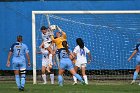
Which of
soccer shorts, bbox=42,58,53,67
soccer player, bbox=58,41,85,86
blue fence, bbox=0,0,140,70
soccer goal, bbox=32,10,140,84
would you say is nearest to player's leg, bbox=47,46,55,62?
soccer shorts, bbox=42,58,53,67

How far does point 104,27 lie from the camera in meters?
26.6

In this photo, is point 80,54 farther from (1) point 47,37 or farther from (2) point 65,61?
(2) point 65,61

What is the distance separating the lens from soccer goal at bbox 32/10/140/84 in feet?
85.8

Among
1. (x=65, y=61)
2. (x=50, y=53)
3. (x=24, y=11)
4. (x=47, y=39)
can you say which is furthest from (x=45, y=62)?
(x=24, y=11)

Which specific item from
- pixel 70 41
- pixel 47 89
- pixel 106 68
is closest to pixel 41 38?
pixel 70 41

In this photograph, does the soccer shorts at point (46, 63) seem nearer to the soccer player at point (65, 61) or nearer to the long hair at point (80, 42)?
the long hair at point (80, 42)

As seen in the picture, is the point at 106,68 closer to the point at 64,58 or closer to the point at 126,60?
the point at 126,60

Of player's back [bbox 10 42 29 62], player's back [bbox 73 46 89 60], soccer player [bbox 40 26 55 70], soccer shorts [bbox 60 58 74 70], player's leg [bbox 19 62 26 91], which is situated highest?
soccer player [bbox 40 26 55 70]

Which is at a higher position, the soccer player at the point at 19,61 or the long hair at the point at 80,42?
the long hair at the point at 80,42

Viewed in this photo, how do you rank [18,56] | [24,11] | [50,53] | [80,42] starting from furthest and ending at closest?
[24,11]
[50,53]
[80,42]
[18,56]

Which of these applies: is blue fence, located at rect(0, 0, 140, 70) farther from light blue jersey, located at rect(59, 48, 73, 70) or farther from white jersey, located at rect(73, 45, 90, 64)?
light blue jersey, located at rect(59, 48, 73, 70)

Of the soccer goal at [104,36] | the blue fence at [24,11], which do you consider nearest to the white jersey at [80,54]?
the soccer goal at [104,36]

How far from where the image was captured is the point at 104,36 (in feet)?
87.0

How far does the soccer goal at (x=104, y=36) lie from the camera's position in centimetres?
2614
